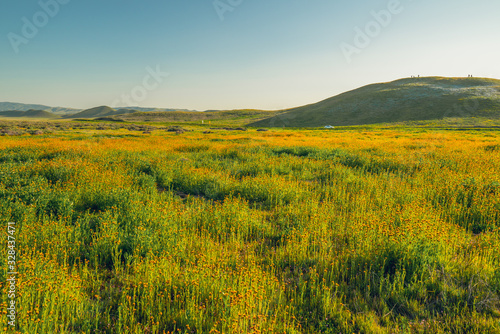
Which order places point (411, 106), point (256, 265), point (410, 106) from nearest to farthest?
1. point (256, 265)
2. point (411, 106)
3. point (410, 106)

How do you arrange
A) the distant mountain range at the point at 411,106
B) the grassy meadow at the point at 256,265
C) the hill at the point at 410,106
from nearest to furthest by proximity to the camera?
the grassy meadow at the point at 256,265, the distant mountain range at the point at 411,106, the hill at the point at 410,106

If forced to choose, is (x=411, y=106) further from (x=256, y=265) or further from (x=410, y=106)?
(x=256, y=265)

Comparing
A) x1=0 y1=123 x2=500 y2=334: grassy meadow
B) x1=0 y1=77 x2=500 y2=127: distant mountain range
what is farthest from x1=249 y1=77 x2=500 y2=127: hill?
x1=0 y1=123 x2=500 y2=334: grassy meadow

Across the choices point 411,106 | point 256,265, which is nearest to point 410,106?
point 411,106

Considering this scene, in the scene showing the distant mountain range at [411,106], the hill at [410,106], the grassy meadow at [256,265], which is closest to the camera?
the grassy meadow at [256,265]

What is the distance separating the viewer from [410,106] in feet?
284

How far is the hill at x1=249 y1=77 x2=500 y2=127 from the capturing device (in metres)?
75.1

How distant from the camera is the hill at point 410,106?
2958 inches

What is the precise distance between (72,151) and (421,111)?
95.1 metres

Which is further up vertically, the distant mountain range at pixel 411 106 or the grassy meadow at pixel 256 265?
the distant mountain range at pixel 411 106

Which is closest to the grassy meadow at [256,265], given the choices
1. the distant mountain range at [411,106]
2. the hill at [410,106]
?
the distant mountain range at [411,106]

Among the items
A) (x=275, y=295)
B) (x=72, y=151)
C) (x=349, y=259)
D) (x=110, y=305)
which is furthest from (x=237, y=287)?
(x=72, y=151)

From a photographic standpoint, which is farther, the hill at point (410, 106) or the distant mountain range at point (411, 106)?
the hill at point (410, 106)

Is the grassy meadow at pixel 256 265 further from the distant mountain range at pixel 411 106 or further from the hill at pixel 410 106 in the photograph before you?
Result: the hill at pixel 410 106
